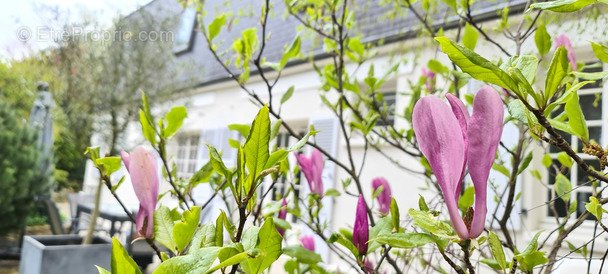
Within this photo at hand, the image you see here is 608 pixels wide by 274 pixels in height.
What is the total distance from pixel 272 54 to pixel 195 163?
112 inches

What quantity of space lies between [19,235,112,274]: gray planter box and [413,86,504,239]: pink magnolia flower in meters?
2.30

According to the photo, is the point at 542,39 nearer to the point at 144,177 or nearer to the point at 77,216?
the point at 144,177

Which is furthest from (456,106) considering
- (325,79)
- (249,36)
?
(325,79)

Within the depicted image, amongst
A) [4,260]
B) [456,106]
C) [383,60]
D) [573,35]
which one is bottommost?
[4,260]

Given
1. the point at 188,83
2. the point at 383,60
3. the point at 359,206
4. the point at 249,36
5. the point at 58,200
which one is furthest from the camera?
the point at 58,200

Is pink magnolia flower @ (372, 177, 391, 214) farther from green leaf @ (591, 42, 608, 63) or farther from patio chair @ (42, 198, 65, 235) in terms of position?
patio chair @ (42, 198, 65, 235)

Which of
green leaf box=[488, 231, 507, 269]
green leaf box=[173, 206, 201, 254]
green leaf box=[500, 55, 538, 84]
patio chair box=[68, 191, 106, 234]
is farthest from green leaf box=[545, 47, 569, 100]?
patio chair box=[68, 191, 106, 234]

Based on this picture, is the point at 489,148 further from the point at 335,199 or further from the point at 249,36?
the point at 335,199

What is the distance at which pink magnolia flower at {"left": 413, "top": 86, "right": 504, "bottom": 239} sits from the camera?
0.34 metres

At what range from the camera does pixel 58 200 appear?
12.6m

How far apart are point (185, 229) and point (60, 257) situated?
2.42 metres

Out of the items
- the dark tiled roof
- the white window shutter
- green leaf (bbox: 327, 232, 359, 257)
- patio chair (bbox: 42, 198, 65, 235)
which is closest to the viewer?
green leaf (bbox: 327, 232, 359, 257)

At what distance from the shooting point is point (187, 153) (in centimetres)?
855

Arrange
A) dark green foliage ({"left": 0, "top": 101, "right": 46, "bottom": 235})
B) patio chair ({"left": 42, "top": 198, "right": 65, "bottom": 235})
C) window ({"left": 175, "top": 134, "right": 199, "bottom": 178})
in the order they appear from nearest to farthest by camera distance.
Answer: patio chair ({"left": 42, "top": 198, "right": 65, "bottom": 235})
dark green foliage ({"left": 0, "top": 101, "right": 46, "bottom": 235})
window ({"left": 175, "top": 134, "right": 199, "bottom": 178})
